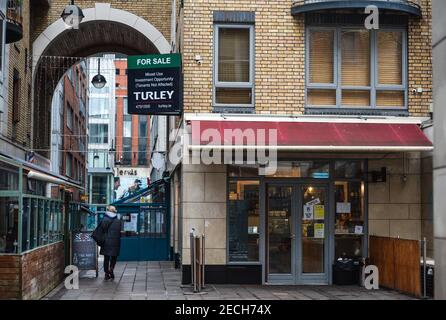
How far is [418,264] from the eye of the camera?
13312mm

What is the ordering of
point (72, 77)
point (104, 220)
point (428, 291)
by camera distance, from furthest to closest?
point (72, 77) < point (104, 220) < point (428, 291)

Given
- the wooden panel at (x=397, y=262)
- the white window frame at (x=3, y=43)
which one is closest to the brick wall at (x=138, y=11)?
the white window frame at (x=3, y=43)

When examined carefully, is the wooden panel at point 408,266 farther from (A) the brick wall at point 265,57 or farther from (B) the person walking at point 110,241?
(B) the person walking at point 110,241

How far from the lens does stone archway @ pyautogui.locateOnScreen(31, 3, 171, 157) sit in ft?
80.5

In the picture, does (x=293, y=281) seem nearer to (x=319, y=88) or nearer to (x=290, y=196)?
(x=290, y=196)

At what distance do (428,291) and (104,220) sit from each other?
8270mm

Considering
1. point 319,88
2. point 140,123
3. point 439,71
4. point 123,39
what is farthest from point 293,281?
point 140,123

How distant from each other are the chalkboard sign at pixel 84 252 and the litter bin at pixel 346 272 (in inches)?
243

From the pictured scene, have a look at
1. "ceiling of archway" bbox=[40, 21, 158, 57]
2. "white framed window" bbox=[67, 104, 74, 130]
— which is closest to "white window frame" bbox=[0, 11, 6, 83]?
"ceiling of archway" bbox=[40, 21, 158, 57]

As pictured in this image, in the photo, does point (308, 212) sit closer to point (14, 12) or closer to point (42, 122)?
point (14, 12)

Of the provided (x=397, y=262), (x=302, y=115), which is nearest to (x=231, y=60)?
(x=302, y=115)

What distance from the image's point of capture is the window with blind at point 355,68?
51.8 ft

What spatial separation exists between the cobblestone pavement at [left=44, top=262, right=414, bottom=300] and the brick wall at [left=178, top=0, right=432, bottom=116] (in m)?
3.94

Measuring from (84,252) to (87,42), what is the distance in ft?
38.6
